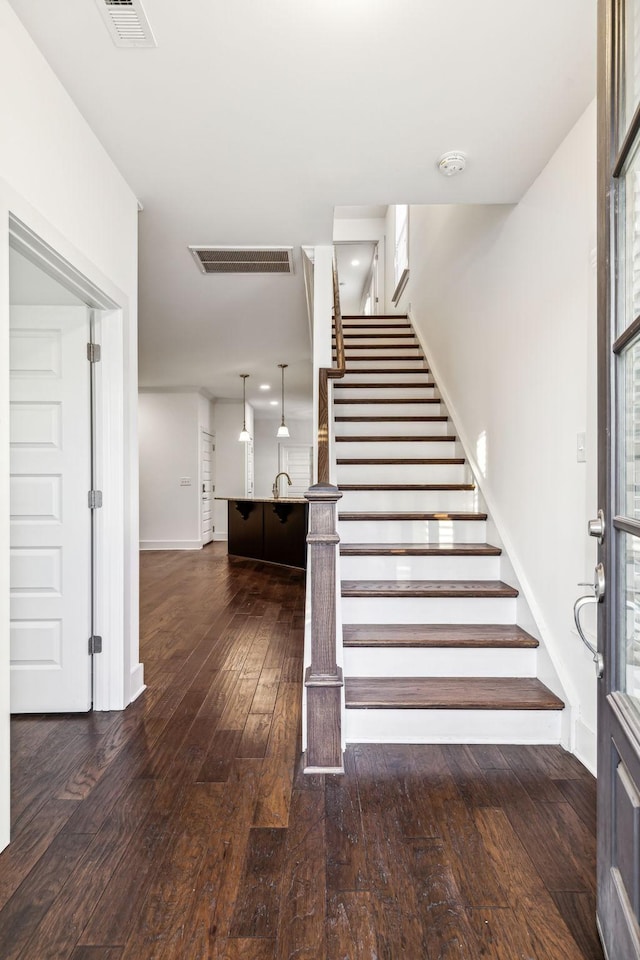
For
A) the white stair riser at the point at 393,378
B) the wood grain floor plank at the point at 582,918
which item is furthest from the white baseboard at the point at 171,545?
the wood grain floor plank at the point at 582,918

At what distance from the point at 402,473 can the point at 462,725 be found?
189 cm

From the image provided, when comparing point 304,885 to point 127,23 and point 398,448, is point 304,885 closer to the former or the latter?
point 127,23

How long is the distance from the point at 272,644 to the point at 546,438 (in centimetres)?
222

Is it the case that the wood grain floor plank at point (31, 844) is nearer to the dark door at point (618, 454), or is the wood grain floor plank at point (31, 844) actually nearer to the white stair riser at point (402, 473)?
the dark door at point (618, 454)

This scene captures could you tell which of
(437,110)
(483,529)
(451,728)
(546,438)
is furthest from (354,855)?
(437,110)

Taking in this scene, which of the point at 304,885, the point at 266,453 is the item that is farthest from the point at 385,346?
the point at 266,453

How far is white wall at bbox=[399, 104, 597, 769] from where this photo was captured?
7.09 feet

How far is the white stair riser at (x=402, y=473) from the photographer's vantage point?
3.81 m

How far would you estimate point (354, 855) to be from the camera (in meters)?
1.59

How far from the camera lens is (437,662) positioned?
2506mm

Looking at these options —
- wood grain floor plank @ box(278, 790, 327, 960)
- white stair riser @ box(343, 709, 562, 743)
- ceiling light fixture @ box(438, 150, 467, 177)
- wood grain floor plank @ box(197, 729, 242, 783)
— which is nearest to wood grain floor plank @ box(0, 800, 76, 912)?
wood grain floor plank @ box(197, 729, 242, 783)

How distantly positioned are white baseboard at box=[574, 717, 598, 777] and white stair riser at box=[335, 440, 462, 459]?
2226mm

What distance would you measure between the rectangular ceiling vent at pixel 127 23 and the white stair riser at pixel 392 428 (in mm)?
2847

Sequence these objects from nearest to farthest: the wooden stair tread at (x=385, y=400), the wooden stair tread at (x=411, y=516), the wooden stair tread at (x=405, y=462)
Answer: the wooden stair tread at (x=411, y=516)
the wooden stair tread at (x=405, y=462)
the wooden stair tread at (x=385, y=400)
